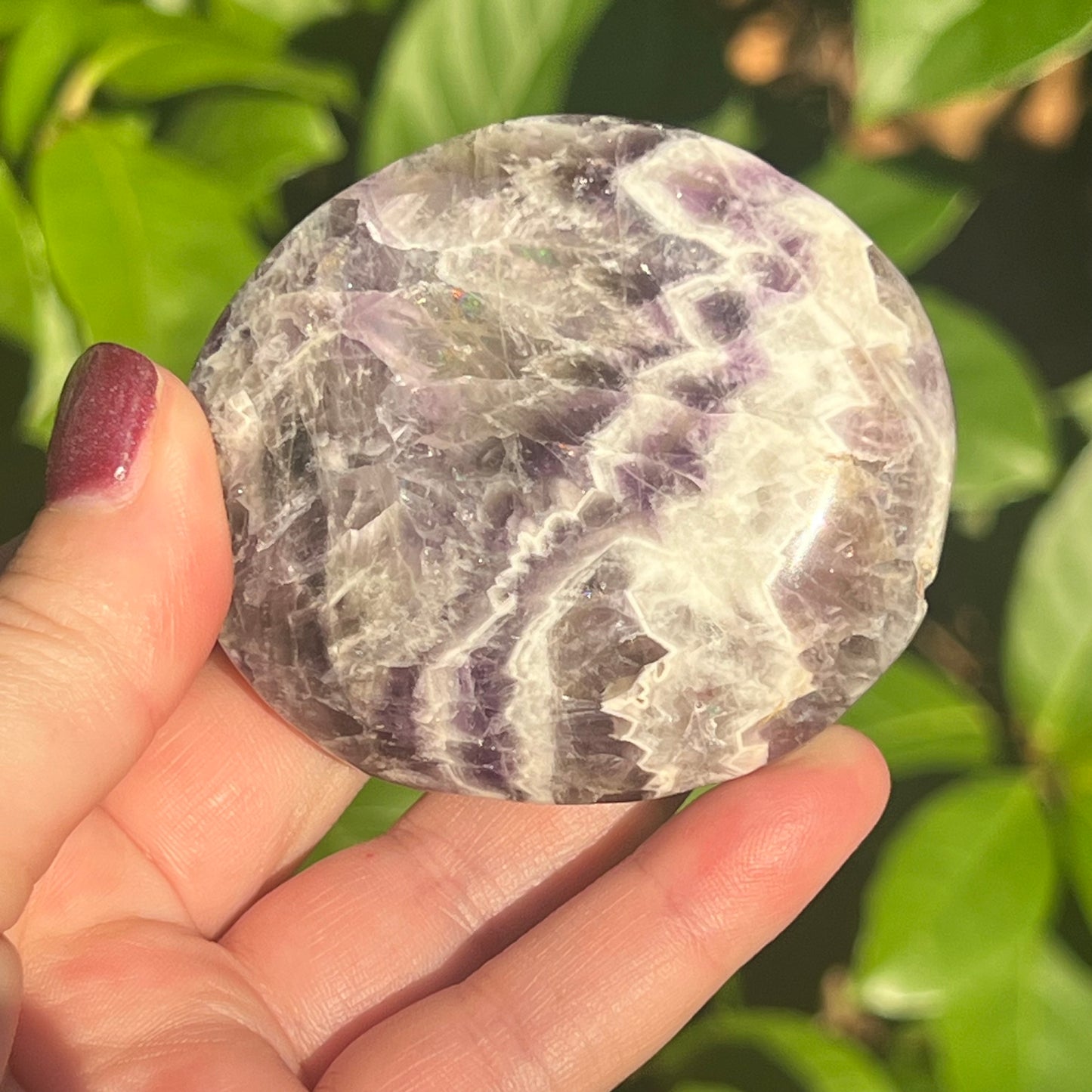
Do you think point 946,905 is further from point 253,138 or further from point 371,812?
point 253,138

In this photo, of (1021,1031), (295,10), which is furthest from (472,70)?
(1021,1031)

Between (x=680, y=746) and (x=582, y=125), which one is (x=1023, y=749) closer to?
(x=680, y=746)

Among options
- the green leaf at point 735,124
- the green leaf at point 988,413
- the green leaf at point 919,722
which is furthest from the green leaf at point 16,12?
the green leaf at point 919,722

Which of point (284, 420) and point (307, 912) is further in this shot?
point (307, 912)

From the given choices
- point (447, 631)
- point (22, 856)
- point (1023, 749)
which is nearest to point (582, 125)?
point (447, 631)

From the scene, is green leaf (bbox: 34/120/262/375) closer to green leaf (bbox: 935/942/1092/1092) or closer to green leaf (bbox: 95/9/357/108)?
green leaf (bbox: 95/9/357/108)

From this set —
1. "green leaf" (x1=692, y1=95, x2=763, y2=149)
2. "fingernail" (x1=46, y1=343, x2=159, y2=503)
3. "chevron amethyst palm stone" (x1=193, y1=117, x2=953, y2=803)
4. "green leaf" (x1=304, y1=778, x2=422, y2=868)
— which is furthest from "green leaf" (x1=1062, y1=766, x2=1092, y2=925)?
"fingernail" (x1=46, y1=343, x2=159, y2=503)
